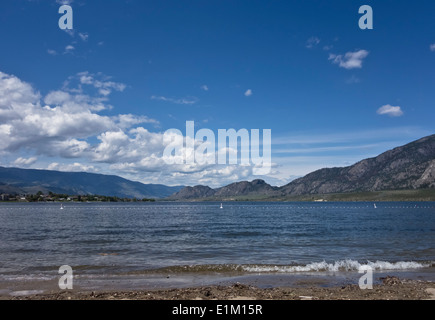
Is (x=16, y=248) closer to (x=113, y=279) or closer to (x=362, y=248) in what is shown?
(x=113, y=279)

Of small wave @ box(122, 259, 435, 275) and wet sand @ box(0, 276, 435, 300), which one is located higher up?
wet sand @ box(0, 276, 435, 300)

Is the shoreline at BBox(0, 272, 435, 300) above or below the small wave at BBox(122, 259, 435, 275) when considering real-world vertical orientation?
above

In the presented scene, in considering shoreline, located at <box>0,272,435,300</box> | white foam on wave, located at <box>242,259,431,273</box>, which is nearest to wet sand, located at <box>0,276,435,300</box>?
shoreline, located at <box>0,272,435,300</box>

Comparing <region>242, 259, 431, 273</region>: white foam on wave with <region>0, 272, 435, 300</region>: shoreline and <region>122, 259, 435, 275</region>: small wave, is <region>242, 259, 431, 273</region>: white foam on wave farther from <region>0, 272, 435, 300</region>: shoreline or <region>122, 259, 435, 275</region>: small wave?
<region>0, 272, 435, 300</region>: shoreline

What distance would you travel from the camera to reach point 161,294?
1650 cm

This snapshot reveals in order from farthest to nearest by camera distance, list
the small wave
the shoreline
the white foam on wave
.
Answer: the white foam on wave, the small wave, the shoreline

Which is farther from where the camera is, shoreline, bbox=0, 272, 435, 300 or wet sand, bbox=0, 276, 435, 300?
shoreline, bbox=0, 272, 435, 300

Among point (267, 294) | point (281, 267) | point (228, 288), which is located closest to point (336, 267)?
point (281, 267)

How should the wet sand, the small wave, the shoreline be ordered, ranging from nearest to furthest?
the wet sand < the shoreline < the small wave

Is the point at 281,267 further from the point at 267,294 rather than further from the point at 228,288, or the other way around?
the point at 267,294

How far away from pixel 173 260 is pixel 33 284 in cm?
1249

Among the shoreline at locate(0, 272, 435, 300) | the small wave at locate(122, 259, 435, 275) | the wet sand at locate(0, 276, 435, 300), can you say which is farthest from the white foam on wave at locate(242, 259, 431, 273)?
the wet sand at locate(0, 276, 435, 300)

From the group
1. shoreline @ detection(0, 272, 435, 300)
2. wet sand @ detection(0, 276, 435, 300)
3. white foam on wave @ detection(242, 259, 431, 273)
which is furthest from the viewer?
white foam on wave @ detection(242, 259, 431, 273)

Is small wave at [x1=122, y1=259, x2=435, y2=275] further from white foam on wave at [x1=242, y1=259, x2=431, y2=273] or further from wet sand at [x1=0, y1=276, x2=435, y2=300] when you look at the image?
wet sand at [x1=0, y1=276, x2=435, y2=300]
